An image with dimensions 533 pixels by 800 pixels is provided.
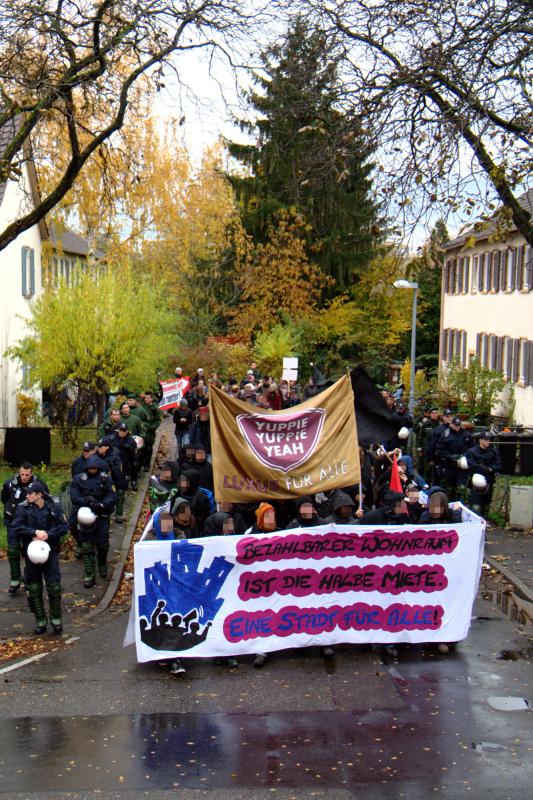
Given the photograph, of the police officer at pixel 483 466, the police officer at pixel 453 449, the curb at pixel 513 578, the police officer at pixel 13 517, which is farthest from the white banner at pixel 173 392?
the police officer at pixel 13 517

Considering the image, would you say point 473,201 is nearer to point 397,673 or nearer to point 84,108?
point 397,673

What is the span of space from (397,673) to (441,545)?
1.51 m

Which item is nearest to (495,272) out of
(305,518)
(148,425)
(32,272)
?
(32,272)

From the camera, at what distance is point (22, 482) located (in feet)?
43.5

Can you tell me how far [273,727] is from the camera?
28.8ft

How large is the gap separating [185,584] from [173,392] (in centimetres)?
1460

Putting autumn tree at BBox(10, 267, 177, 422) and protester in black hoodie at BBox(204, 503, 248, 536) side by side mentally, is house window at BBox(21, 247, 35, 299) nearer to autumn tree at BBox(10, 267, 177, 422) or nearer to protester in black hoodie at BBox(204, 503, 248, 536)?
autumn tree at BBox(10, 267, 177, 422)

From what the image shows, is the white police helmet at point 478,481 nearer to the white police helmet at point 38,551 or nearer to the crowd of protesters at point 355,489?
the crowd of protesters at point 355,489

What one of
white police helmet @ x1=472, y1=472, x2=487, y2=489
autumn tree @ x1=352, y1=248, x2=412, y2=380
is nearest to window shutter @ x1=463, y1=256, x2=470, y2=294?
autumn tree @ x1=352, y1=248, x2=412, y2=380

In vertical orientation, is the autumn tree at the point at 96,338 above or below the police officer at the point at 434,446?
above

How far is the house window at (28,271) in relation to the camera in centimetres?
3100

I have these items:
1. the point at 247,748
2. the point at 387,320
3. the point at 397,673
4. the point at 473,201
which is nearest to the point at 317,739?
the point at 247,748

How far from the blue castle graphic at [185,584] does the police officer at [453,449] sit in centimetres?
831

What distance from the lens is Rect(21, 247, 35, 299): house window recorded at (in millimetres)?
30998
